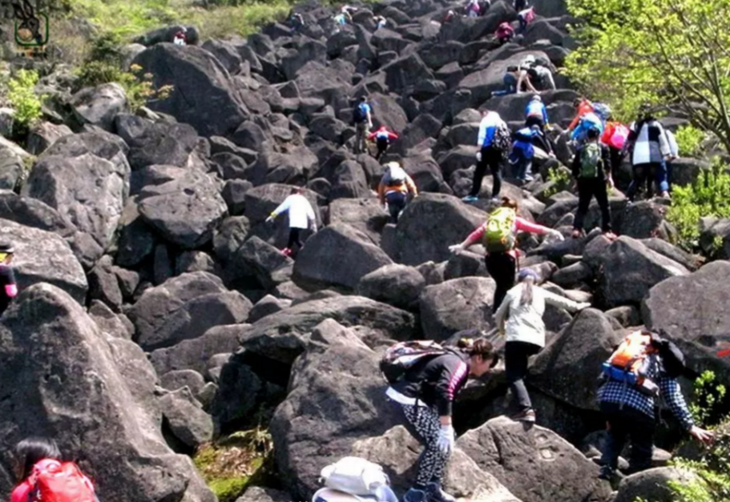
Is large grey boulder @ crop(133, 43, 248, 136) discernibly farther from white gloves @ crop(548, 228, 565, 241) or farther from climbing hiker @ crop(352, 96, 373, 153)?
white gloves @ crop(548, 228, 565, 241)

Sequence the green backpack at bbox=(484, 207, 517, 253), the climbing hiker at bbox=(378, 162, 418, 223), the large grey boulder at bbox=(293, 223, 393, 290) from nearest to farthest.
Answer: the green backpack at bbox=(484, 207, 517, 253)
the large grey boulder at bbox=(293, 223, 393, 290)
the climbing hiker at bbox=(378, 162, 418, 223)

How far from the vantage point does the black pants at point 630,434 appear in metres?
9.52

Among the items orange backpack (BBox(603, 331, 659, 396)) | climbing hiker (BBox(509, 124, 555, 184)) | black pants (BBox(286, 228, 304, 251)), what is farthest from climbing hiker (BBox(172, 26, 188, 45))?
orange backpack (BBox(603, 331, 659, 396))

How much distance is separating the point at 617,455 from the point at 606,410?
50 centimetres

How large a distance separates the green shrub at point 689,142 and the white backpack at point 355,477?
590 inches

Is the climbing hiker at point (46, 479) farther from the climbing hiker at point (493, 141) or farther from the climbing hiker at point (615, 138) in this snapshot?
the climbing hiker at point (615, 138)

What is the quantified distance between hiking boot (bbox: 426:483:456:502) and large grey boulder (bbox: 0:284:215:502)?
2.50 meters

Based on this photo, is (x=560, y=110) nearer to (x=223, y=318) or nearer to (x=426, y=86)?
A: (x=426, y=86)

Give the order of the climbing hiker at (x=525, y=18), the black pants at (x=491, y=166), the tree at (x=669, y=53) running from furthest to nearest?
the climbing hiker at (x=525, y=18) → the black pants at (x=491, y=166) → the tree at (x=669, y=53)

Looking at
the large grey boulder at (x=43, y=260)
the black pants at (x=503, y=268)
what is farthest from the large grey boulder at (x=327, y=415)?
the large grey boulder at (x=43, y=260)

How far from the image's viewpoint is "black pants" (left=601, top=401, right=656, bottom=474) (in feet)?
31.2

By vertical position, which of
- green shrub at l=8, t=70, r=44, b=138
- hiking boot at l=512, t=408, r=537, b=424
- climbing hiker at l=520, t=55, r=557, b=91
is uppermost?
hiking boot at l=512, t=408, r=537, b=424

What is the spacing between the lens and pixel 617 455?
9828mm

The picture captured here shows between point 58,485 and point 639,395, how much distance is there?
16.5 ft
